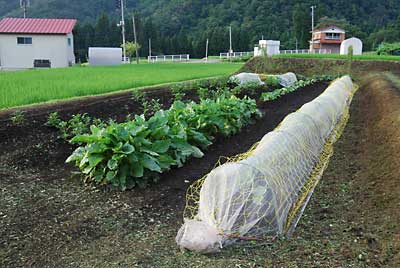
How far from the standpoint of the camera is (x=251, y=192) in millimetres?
3656

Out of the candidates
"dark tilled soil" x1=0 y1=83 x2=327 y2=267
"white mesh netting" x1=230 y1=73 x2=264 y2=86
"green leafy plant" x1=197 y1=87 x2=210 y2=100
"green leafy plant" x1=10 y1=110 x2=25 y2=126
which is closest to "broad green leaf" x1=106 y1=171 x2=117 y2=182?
"dark tilled soil" x1=0 y1=83 x2=327 y2=267

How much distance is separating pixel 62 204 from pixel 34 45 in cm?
3409

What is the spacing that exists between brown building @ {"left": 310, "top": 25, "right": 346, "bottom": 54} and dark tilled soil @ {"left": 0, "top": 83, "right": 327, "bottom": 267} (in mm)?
49250

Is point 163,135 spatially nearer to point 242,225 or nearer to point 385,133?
point 242,225

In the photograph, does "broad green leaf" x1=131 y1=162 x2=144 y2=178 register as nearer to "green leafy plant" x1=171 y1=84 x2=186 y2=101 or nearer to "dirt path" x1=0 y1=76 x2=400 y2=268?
"dirt path" x1=0 y1=76 x2=400 y2=268

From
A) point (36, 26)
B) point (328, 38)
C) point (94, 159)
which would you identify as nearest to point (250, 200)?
point (94, 159)

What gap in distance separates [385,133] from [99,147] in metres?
4.93

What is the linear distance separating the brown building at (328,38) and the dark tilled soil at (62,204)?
49250 mm

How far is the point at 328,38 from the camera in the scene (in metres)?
54.5

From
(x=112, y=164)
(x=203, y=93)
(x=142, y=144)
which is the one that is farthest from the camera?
(x=203, y=93)

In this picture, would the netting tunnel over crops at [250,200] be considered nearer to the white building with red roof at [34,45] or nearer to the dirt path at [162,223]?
the dirt path at [162,223]

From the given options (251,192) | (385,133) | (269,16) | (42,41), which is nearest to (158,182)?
(251,192)

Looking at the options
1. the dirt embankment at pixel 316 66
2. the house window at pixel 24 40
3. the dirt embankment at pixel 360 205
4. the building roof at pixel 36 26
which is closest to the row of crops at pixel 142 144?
the dirt embankment at pixel 360 205

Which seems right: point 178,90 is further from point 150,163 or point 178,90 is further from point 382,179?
point 382,179
